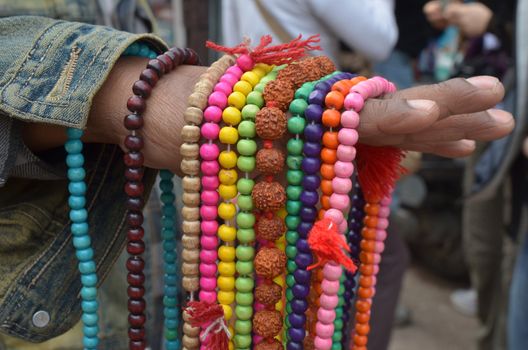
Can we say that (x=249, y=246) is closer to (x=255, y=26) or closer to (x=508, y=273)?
(x=255, y=26)

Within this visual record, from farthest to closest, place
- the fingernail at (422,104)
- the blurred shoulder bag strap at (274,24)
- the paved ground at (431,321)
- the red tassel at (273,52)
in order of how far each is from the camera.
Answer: the paved ground at (431,321), the blurred shoulder bag strap at (274,24), the red tassel at (273,52), the fingernail at (422,104)

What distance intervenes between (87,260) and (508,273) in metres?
1.67

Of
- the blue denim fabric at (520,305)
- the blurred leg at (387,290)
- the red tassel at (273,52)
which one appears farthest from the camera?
the blue denim fabric at (520,305)

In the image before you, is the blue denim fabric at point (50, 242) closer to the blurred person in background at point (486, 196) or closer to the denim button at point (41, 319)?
the denim button at point (41, 319)

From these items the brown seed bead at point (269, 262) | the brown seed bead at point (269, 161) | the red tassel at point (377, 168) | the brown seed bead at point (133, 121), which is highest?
the brown seed bead at point (133, 121)

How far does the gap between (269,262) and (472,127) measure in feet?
0.78

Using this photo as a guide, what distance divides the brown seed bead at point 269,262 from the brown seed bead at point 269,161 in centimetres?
8

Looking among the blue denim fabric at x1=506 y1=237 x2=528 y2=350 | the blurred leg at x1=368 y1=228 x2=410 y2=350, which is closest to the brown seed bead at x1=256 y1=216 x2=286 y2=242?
the blurred leg at x1=368 y1=228 x2=410 y2=350

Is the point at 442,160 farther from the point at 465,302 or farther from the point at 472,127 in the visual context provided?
the point at 472,127

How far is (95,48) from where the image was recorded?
606 mm

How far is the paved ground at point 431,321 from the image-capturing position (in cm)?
248

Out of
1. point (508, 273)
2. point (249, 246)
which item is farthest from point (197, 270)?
point (508, 273)

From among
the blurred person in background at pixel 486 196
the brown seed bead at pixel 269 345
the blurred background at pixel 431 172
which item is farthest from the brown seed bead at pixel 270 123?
the blurred person in background at pixel 486 196

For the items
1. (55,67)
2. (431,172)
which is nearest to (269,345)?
→ (55,67)
